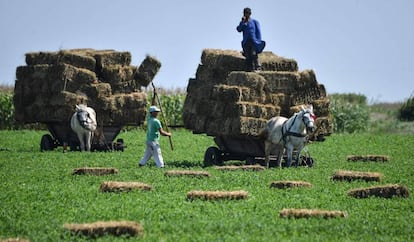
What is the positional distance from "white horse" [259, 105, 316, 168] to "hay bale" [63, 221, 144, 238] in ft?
36.0

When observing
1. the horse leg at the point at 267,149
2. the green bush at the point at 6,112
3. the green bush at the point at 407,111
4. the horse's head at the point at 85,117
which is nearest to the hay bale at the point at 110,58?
the horse's head at the point at 85,117

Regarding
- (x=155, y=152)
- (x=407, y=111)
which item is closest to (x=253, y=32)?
(x=155, y=152)

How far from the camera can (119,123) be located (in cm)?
3519

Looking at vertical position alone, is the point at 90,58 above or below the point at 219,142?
above

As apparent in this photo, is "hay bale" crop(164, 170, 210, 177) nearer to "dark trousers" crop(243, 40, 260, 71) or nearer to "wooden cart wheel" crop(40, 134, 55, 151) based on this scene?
"dark trousers" crop(243, 40, 260, 71)

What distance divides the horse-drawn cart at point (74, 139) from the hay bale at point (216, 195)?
16.6 meters

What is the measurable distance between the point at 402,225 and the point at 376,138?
92.8ft

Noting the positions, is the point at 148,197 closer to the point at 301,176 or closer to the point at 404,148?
the point at 301,176

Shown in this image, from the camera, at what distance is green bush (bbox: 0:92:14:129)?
5514 centimetres

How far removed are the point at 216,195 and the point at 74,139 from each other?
1777 cm

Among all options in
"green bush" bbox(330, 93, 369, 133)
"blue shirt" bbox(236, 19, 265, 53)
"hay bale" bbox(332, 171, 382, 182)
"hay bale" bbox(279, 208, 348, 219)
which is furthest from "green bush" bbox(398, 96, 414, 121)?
"hay bale" bbox(279, 208, 348, 219)

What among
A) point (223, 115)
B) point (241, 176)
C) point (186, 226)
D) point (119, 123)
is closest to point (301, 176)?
point (241, 176)

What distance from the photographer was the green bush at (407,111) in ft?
200

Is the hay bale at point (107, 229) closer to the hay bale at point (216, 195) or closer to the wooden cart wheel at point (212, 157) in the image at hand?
the hay bale at point (216, 195)
